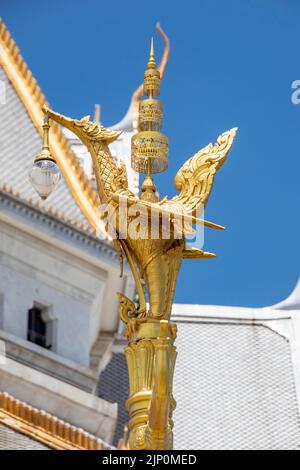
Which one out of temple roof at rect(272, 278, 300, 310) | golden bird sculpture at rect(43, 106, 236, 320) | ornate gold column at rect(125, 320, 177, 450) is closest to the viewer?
ornate gold column at rect(125, 320, 177, 450)

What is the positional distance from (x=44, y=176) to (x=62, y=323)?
2438 cm

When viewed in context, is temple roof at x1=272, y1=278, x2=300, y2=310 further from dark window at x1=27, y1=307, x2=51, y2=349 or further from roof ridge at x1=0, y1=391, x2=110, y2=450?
roof ridge at x1=0, y1=391, x2=110, y2=450

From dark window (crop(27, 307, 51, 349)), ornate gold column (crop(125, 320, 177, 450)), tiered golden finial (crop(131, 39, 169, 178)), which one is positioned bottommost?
ornate gold column (crop(125, 320, 177, 450))

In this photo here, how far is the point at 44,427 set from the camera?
3488 cm

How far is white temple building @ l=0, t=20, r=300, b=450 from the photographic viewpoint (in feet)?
120

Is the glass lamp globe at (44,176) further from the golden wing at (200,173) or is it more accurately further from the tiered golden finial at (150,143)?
the golden wing at (200,173)

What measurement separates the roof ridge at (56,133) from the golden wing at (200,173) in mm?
22482

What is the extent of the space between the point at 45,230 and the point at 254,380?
8.61 metres

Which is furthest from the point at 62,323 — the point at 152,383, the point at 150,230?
the point at 152,383

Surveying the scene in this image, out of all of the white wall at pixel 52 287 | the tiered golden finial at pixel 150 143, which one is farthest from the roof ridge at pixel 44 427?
the tiered golden finial at pixel 150 143

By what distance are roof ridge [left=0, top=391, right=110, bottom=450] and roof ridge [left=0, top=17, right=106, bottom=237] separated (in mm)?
3945

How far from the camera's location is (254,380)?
44.7 meters

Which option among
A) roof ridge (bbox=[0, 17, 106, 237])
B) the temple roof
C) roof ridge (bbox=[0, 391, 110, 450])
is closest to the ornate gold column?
roof ridge (bbox=[0, 391, 110, 450])
